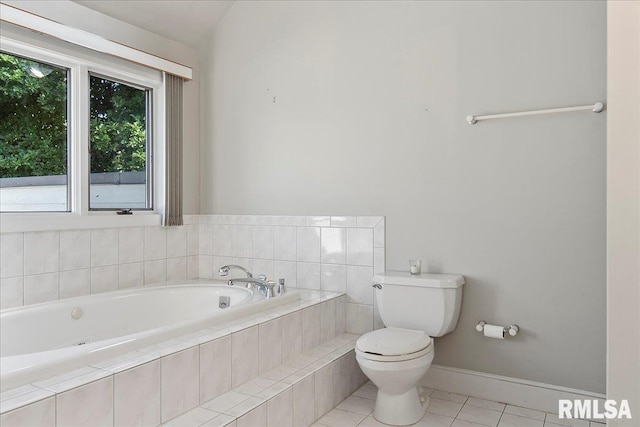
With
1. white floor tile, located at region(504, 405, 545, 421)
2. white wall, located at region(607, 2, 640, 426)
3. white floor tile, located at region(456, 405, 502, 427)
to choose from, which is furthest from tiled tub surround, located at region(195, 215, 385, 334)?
white wall, located at region(607, 2, 640, 426)

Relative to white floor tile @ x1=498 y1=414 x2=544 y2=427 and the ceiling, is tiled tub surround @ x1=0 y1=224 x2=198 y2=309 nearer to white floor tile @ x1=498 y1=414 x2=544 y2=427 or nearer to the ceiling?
the ceiling

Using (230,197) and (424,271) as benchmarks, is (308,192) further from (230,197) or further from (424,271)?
(424,271)

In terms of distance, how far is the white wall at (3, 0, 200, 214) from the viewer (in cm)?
282

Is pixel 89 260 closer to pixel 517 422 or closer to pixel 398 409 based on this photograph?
pixel 398 409

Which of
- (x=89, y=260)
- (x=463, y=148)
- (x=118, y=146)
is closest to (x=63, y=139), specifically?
(x=118, y=146)

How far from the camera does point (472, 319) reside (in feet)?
8.96

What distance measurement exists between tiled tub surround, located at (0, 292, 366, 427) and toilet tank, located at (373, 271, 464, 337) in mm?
348

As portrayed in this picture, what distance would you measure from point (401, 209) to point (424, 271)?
409 mm

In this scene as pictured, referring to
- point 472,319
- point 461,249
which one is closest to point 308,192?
point 461,249

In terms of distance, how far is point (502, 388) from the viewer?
2.63 metres

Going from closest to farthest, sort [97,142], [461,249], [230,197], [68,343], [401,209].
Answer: [68,343] → [461,249] → [401,209] → [97,142] → [230,197]

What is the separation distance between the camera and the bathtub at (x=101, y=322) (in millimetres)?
1634

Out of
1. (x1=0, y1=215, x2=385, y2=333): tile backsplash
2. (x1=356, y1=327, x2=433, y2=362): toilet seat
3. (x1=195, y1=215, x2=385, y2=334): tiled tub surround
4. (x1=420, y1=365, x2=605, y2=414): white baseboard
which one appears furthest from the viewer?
(x1=195, y1=215, x2=385, y2=334): tiled tub surround

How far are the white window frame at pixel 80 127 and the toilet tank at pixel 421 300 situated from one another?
70.9 inches
